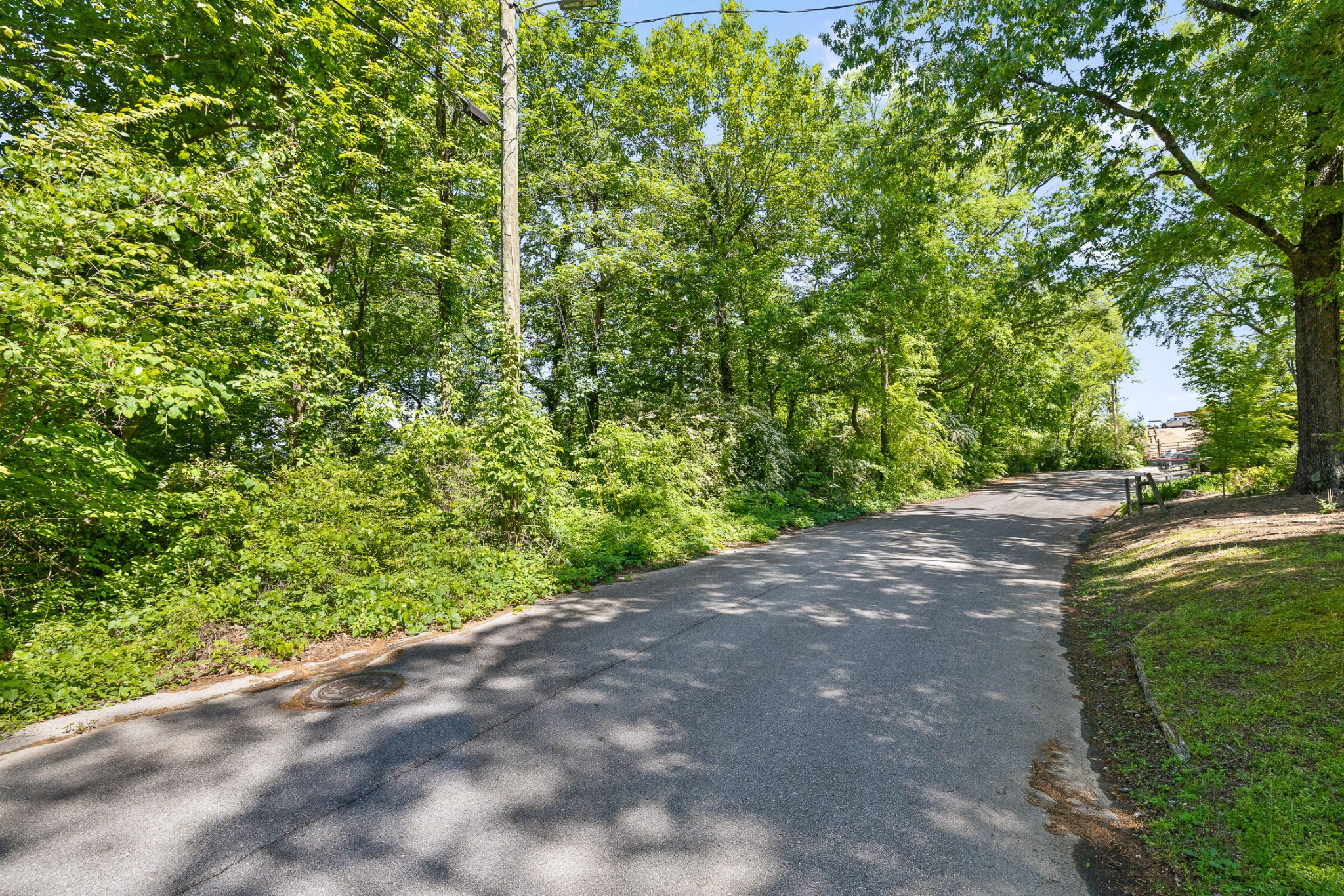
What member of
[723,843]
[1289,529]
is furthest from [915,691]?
[1289,529]

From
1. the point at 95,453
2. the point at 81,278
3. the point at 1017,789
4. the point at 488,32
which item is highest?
the point at 488,32

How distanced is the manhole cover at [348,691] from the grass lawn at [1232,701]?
4789mm

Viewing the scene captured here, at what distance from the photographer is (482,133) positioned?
11695 mm

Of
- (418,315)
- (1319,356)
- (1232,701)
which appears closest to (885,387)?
(1319,356)

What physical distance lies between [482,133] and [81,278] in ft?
29.3

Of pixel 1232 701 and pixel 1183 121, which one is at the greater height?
pixel 1183 121

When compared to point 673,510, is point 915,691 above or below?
below

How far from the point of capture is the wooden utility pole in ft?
25.3

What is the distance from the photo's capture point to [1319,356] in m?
9.53

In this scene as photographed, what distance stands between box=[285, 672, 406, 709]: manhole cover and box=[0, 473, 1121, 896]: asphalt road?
0.39ft

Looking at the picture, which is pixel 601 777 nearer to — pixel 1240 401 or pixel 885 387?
pixel 1240 401

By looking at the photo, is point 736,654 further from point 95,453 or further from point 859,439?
point 859,439

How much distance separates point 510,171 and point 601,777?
7.77 meters

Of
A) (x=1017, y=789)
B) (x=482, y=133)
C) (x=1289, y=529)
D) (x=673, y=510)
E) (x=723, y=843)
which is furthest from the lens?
(x=482, y=133)
